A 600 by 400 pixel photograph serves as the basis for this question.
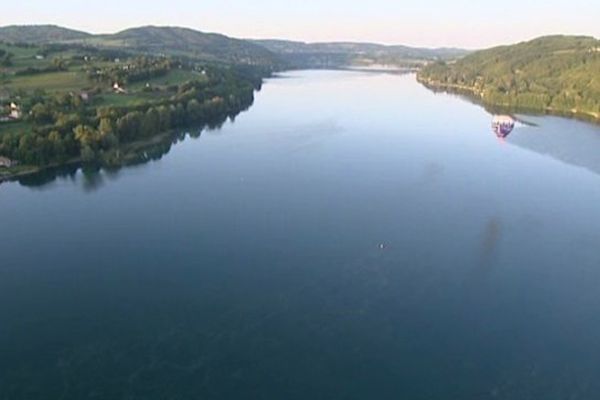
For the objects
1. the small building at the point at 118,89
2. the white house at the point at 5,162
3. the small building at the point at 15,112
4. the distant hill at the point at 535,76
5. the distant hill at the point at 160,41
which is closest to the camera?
the white house at the point at 5,162

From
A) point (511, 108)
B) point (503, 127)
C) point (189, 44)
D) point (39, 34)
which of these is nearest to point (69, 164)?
point (503, 127)

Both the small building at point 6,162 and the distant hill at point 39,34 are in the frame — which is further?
the distant hill at point 39,34

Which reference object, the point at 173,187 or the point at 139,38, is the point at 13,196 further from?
the point at 139,38

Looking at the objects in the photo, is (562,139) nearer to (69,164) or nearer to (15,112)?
(69,164)

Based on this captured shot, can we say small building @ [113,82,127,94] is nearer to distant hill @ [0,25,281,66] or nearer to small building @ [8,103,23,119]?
small building @ [8,103,23,119]

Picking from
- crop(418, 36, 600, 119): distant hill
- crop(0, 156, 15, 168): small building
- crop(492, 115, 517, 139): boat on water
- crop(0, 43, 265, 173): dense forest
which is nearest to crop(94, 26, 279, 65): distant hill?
crop(418, 36, 600, 119): distant hill

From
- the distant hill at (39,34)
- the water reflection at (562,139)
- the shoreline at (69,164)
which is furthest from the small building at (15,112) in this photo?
the distant hill at (39,34)

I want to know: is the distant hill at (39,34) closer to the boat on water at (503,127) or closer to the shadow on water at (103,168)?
the shadow on water at (103,168)
